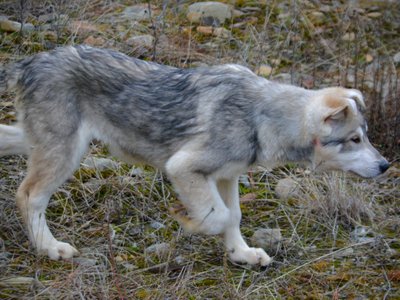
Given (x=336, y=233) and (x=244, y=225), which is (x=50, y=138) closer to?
(x=244, y=225)

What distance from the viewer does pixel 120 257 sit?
5480 mm

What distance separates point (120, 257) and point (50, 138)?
2.96 feet

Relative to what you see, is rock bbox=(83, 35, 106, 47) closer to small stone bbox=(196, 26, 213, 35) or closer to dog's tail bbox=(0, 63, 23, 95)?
small stone bbox=(196, 26, 213, 35)

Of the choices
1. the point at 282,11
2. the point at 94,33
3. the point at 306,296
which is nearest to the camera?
the point at 306,296

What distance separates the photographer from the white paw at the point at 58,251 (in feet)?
17.5

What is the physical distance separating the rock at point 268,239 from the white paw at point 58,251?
49.3 inches

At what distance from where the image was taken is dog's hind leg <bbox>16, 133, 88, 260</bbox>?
531 cm

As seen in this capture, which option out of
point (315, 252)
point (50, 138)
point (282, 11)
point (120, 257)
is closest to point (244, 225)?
point (315, 252)

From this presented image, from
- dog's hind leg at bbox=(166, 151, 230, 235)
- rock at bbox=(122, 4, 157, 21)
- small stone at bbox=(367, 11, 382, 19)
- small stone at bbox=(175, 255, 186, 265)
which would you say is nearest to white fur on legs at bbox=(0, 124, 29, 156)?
dog's hind leg at bbox=(166, 151, 230, 235)

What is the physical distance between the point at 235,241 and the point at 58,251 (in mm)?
1146

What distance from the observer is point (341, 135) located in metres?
5.14

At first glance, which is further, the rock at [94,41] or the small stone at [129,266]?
the rock at [94,41]

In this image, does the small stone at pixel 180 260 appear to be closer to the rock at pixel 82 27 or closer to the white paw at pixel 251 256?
the white paw at pixel 251 256

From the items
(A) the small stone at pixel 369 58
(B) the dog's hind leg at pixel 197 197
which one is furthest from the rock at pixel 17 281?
(A) the small stone at pixel 369 58
